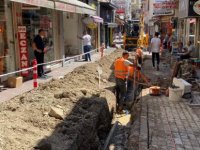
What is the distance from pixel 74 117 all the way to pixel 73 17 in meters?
15.5

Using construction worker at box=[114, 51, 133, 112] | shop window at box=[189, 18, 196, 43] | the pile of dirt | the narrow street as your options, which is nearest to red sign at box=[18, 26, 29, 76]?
the narrow street

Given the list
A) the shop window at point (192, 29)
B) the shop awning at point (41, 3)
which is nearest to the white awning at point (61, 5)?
the shop awning at point (41, 3)

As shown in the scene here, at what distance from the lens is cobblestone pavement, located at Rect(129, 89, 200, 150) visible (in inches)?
273

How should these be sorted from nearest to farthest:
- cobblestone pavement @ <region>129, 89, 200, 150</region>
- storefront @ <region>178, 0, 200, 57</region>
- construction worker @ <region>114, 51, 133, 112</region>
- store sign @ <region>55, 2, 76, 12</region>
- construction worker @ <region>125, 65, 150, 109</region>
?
cobblestone pavement @ <region>129, 89, 200, 150</region>, construction worker @ <region>114, 51, 133, 112</region>, construction worker @ <region>125, 65, 150, 109</region>, store sign @ <region>55, 2, 76, 12</region>, storefront @ <region>178, 0, 200, 57</region>

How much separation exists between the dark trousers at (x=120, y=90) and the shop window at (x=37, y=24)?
170 inches

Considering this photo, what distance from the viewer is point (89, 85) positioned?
41.8 feet

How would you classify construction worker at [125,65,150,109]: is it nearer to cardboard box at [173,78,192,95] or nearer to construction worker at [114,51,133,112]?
construction worker at [114,51,133,112]

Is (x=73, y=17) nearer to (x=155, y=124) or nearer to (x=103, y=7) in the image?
(x=103, y=7)

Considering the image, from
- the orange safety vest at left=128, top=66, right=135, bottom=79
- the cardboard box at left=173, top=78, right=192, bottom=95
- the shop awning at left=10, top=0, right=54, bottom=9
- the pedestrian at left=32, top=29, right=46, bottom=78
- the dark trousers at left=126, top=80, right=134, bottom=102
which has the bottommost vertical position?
the dark trousers at left=126, top=80, right=134, bottom=102

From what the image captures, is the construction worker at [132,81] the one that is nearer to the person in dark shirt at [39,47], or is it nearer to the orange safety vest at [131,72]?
the orange safety vest at [131,72]

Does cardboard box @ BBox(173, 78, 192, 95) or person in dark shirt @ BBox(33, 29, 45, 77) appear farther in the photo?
person in dark shirt @ BBox(33, 29, 45, 77)

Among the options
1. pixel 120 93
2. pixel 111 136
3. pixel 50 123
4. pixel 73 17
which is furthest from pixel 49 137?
pixel 73 17

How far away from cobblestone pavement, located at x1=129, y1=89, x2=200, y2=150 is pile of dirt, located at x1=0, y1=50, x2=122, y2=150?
1019 millimetres

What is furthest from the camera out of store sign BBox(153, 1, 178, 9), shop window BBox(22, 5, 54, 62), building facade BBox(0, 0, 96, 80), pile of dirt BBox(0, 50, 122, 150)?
store sign BBox(153, 1, 178, 9)
